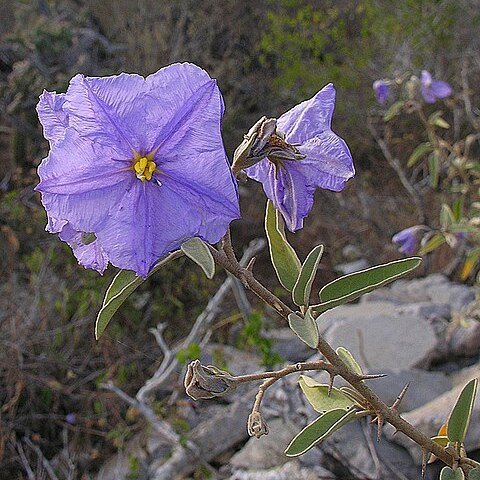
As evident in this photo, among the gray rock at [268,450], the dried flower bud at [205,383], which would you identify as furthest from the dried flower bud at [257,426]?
the gray rock at [268,450]

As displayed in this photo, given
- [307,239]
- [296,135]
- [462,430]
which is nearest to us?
[296,135]

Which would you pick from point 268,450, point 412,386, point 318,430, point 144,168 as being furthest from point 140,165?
point 412,386

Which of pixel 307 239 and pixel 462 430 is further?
pixel 307 239

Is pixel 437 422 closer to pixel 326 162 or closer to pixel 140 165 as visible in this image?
pixel 326 162

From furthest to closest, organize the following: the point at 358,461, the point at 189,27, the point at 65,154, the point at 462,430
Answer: the point at 189,27
the point at 358,461
the point at 462,430
the point at 65,154

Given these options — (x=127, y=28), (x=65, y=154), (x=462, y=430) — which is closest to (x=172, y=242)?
(x=65, y=154)

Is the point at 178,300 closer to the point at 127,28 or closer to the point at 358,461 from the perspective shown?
the point at 358,461

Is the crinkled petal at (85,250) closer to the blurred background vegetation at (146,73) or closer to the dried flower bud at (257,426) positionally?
the dried flower bud at (257,426)
